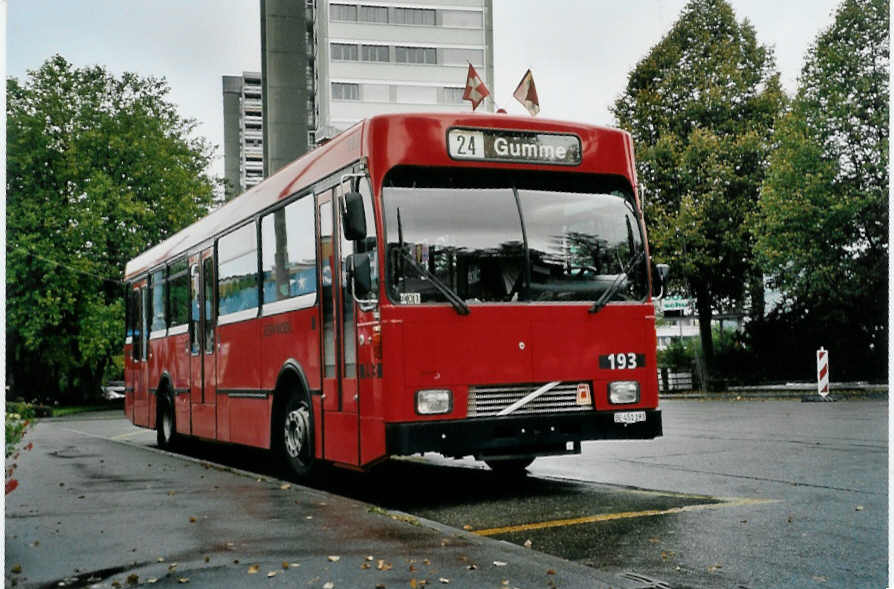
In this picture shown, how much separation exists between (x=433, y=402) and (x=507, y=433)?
68 centimetres

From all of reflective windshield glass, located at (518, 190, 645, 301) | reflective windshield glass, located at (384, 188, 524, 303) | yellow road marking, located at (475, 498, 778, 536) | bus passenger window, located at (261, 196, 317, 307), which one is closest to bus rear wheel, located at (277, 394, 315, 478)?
bus passenger window, located at (261, 196, 317, 307)

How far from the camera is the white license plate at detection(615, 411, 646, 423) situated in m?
9.56

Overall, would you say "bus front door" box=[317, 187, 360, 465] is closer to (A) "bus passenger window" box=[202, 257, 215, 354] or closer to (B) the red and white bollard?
(A) "bus passenger window" box=[202, 257, 215, 354]

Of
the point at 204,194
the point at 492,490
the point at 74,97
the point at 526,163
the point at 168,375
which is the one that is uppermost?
the point at 74,97

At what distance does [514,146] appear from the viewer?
9.64 m

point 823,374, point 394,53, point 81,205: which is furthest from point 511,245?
point 394,53

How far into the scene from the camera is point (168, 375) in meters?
16.6

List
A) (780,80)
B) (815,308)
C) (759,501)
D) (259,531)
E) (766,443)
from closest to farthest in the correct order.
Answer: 1. (259,531)
2. (759,501)
3. (766,443)
4. (815,308)
5. (780,80)

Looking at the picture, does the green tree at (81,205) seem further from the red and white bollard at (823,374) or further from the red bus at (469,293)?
the red bus at (469,293)

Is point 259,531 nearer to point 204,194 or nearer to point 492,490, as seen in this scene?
point 492,490

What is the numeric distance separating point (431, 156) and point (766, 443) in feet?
23.1

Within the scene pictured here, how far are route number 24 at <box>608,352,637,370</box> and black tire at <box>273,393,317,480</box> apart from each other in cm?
290

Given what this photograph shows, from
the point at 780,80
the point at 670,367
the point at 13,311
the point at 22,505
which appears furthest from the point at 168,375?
the point at 780,80

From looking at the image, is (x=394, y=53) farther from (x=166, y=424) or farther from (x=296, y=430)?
(x=296, y=430)
